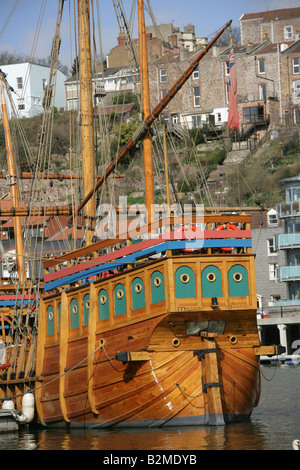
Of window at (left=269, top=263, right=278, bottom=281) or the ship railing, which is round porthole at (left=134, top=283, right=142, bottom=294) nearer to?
the ship railing

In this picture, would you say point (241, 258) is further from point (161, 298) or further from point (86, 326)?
point (86, 326)

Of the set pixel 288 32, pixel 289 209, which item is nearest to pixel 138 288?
pixel 289 209

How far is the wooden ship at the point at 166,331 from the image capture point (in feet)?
71.5

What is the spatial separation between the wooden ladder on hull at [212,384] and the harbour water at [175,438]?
0.30 meters

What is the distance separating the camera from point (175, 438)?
67.8ft

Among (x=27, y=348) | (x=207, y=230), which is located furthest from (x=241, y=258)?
(x=27, y=348)

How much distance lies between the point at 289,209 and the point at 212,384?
1869 inches

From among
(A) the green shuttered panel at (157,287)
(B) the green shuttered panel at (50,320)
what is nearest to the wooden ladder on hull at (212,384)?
(A) the green shuttered panel at (157,287)

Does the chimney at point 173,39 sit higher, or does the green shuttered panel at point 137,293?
the chimney at point 173,39

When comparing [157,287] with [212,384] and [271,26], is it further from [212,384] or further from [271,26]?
[271,26]

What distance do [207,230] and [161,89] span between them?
85090mm

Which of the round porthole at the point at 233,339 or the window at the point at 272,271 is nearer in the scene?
the round porthole at the point at 233,339

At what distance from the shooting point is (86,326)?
938 inches

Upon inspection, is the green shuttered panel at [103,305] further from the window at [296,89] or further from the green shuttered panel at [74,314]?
the window at [296,89]
